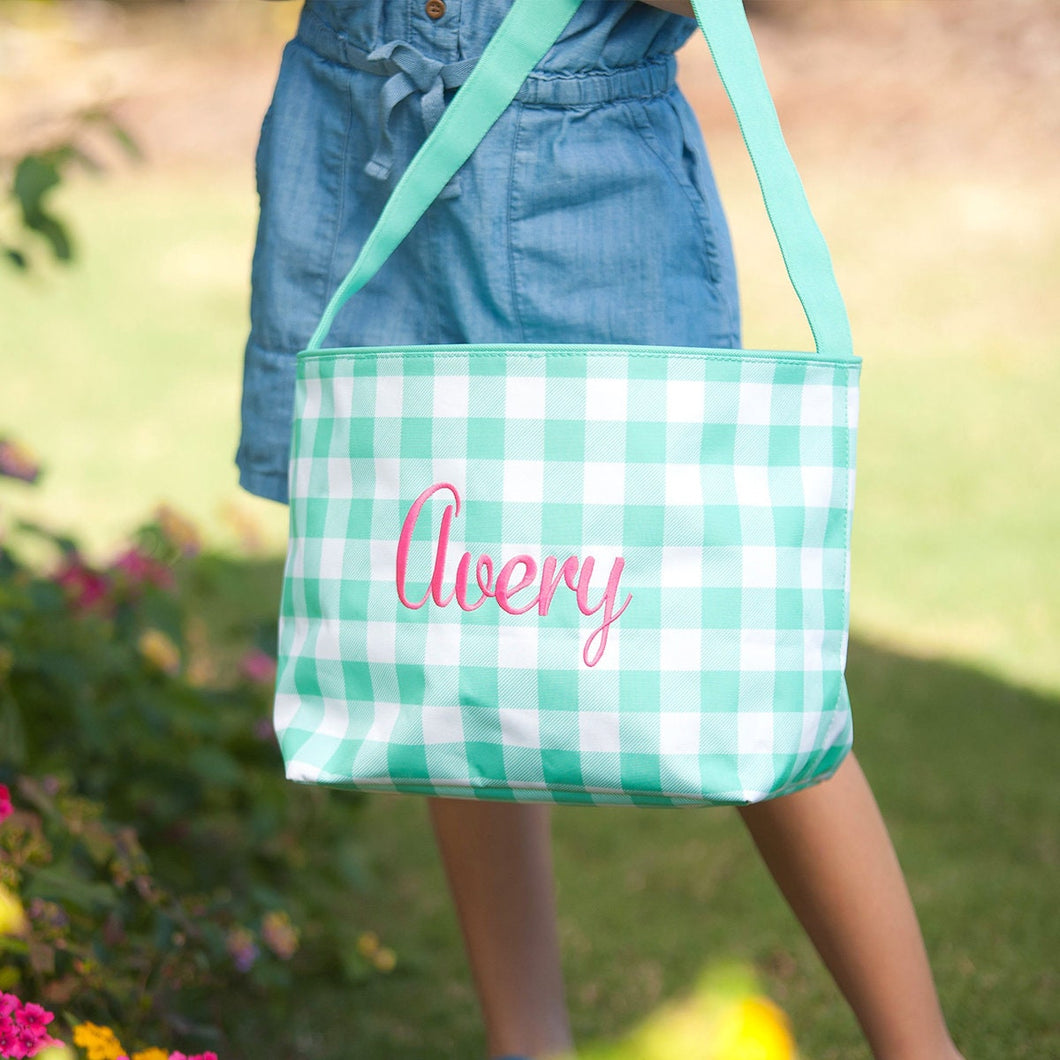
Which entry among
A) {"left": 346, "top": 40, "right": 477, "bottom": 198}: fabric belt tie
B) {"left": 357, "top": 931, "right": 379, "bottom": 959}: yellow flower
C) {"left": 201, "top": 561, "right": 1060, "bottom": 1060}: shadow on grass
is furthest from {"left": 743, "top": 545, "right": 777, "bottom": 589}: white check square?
{"left": 357, "top": 931, "right": 379, "bottom": 959}: yellow flower

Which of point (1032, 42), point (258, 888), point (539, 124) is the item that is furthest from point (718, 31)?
point (1032, 42)

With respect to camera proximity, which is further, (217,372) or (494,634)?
(217,372)

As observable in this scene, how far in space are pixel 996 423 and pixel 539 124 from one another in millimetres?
3473

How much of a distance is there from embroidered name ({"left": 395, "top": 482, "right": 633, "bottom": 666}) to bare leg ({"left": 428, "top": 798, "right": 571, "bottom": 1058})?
1.27ft

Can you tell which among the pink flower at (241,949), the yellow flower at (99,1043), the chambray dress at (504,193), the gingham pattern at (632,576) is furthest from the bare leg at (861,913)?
the pink flower at (241,949)

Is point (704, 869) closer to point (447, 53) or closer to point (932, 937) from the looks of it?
point (932, 937)

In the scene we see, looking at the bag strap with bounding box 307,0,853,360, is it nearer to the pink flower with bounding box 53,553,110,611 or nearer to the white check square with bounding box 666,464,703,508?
the white check square with bounding box 666,464,703,508

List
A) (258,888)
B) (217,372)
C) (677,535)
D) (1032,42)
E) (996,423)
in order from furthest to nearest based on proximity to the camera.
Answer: (1032,42)
(217,372)
(996,423)
(258,888)
(677,535)

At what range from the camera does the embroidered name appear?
0.99 metres

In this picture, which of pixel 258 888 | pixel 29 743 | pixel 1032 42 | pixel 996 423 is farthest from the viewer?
pixel 1032 42

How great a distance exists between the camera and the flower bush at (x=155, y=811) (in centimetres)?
142

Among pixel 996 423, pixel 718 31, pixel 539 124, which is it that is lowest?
pixel 996 423

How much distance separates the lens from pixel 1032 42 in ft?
22.6

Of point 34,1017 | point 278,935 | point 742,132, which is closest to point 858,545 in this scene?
point 278,935
